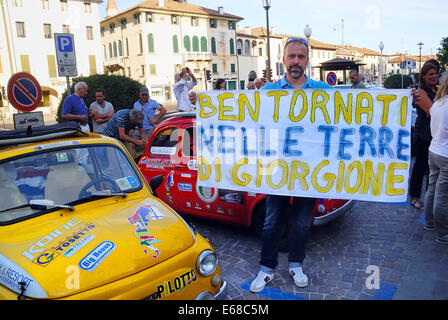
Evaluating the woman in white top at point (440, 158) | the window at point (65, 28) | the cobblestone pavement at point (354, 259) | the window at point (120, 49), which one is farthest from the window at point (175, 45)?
the woman in white top at point (440, 158)

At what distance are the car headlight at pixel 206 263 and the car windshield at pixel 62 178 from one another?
100cm

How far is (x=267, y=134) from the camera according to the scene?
3736mm

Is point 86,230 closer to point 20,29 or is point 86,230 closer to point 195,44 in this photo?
point 20,29

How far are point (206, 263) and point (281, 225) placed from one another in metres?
1.15

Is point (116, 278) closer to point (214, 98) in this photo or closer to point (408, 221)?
point (214, 98)

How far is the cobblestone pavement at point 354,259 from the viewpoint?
3.57 meters

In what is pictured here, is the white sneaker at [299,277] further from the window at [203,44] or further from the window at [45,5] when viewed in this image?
the window at [203,44]

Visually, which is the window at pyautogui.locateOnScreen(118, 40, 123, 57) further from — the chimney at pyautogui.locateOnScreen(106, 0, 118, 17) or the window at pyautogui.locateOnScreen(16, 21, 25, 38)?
the window at pyautogui.locateOnScreen(16, 21, 25, 38)

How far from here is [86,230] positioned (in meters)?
2.70

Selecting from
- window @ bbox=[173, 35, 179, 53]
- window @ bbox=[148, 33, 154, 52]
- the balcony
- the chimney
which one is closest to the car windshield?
window @ bbox=[148, 33, 154, 52]

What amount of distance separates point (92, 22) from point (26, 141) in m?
46.9

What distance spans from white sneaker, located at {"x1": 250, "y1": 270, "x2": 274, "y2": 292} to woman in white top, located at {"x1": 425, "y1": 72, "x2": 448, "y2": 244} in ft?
6.72

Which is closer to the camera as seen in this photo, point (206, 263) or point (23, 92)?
point (206, 263)

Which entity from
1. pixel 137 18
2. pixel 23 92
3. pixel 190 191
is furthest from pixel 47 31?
pixel 190 191
